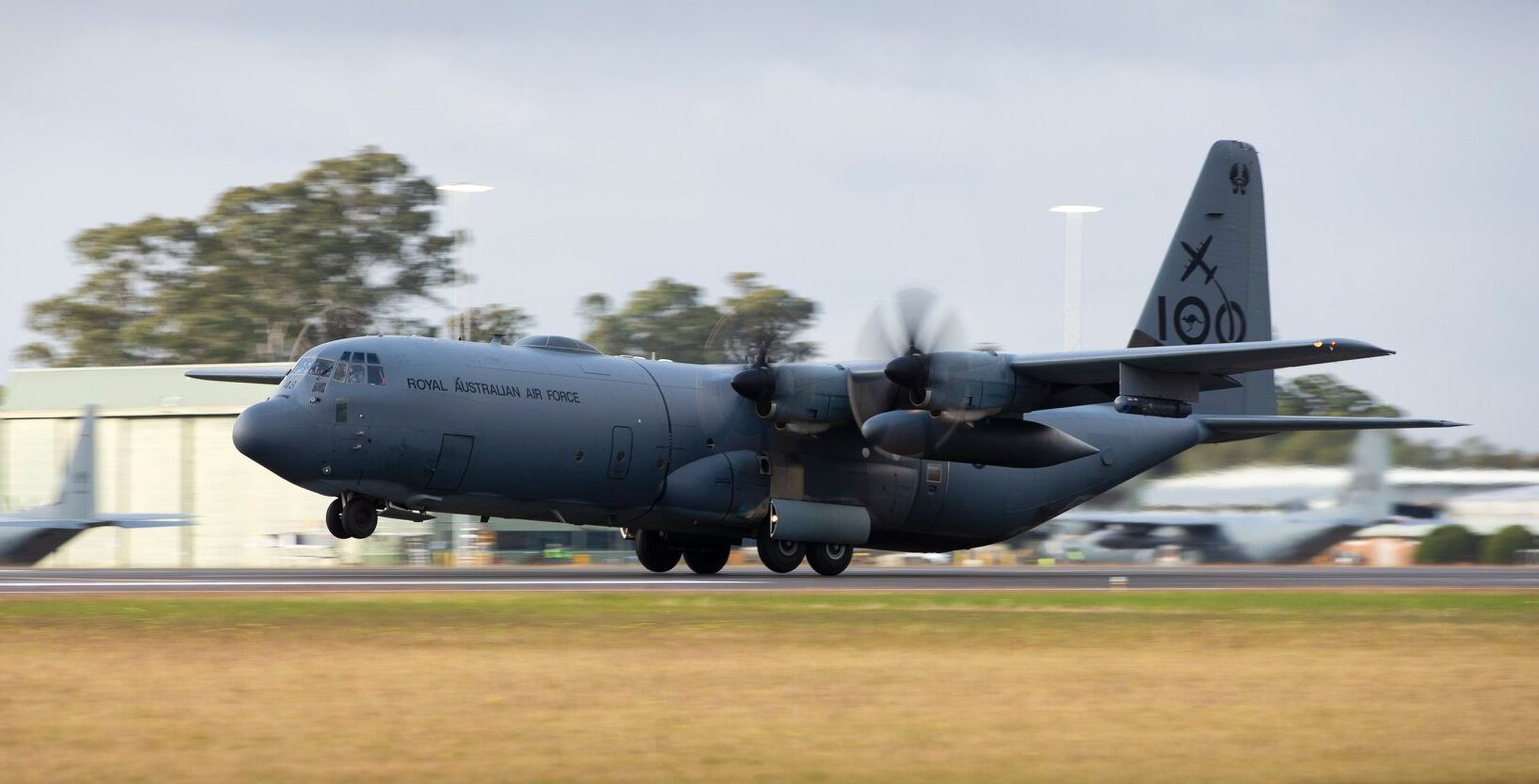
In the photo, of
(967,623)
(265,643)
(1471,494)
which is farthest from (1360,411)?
(265,643)

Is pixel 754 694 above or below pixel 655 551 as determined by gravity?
below

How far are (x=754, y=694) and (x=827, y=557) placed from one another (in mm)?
19078

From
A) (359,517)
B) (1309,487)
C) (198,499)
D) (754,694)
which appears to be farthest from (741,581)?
(198,499)

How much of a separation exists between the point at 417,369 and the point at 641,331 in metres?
54.9

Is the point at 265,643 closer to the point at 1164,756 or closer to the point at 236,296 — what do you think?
the point at 1164,756

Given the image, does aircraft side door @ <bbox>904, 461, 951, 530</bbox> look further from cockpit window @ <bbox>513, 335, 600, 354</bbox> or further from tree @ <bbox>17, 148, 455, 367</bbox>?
tree @ <bbox>17, 148, 455, 367</bbox>

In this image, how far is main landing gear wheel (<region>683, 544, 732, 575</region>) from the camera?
33250 mm

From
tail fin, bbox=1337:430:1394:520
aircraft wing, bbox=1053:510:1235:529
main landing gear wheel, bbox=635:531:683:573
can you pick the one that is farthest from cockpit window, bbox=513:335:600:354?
tail fin, bbox=1337:430:1394:520

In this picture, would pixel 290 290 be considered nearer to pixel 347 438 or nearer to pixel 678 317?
pixel 678 317

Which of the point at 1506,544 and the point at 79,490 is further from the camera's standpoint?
the point at 1506,544

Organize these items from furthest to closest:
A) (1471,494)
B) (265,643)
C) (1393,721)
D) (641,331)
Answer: (641,331) → (1471,494) → (265,643) → (1393,721)

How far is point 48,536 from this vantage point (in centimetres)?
4138

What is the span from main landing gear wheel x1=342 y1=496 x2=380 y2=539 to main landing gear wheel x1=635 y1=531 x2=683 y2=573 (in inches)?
263

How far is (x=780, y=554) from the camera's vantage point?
103 ft
